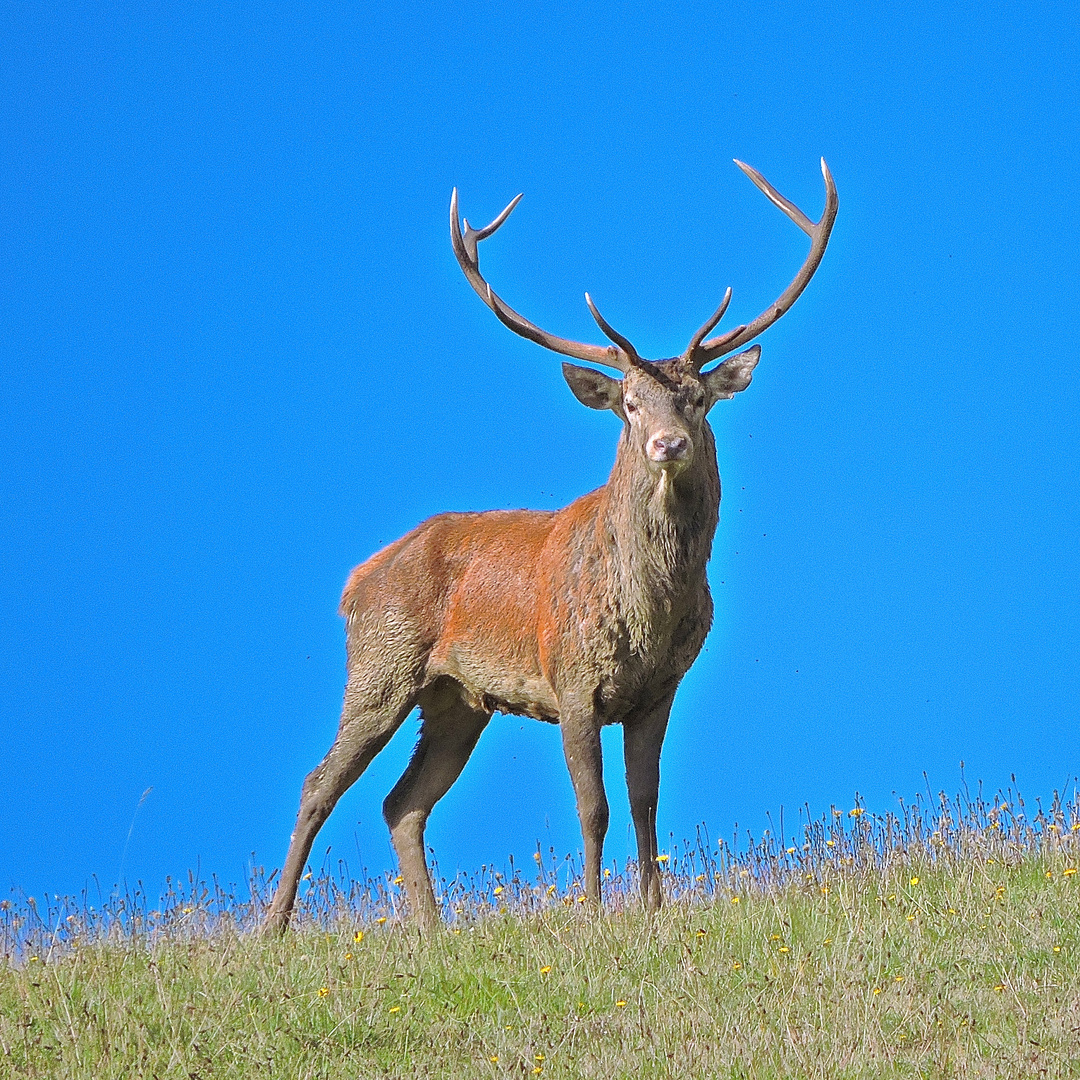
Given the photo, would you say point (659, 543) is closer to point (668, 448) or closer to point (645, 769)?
point (668, 448)

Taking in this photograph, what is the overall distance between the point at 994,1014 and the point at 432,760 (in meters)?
4.35

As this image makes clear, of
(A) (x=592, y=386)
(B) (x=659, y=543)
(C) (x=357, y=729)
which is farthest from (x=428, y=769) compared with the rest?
(A) (x=592, y=386)

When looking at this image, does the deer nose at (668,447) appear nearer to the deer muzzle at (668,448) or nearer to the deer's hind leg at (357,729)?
the deer muzzle at (668,448)

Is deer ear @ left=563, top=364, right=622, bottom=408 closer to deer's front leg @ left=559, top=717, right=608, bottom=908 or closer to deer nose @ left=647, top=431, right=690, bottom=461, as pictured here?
deer nose @ left=647, top=431, right=690, bottom=461

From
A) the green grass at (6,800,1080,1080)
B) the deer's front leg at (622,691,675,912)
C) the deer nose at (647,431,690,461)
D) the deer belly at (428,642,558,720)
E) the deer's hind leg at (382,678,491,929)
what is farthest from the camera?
the deer's hind leg at (382,678,491,929)

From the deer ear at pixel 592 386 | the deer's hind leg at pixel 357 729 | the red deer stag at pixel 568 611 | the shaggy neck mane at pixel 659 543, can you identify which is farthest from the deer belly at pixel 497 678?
the deer ear at pixel 592 386

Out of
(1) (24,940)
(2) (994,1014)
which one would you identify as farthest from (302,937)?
(2) (994,1014)

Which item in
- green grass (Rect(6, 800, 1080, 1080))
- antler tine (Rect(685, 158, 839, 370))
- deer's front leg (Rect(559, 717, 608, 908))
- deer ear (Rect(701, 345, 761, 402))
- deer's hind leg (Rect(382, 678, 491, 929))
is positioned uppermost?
antler tine (Rect(685, 158, 839, 370))

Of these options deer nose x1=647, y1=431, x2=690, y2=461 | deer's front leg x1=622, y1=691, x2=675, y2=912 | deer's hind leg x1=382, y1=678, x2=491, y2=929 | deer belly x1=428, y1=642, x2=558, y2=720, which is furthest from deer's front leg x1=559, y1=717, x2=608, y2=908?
deer nose x1=647, y1=431, x2=690, y2=461

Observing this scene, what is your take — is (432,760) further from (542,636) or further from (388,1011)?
(388,1011)

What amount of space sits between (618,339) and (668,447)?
0.83 m

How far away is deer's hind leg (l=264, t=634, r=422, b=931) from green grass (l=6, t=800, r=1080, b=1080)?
4.00 ft

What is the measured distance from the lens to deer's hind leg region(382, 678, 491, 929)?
30.4 feet

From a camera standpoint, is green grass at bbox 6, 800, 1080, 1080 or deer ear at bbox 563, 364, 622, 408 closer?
green grass at bbox 6, 800, 1080, 1080
